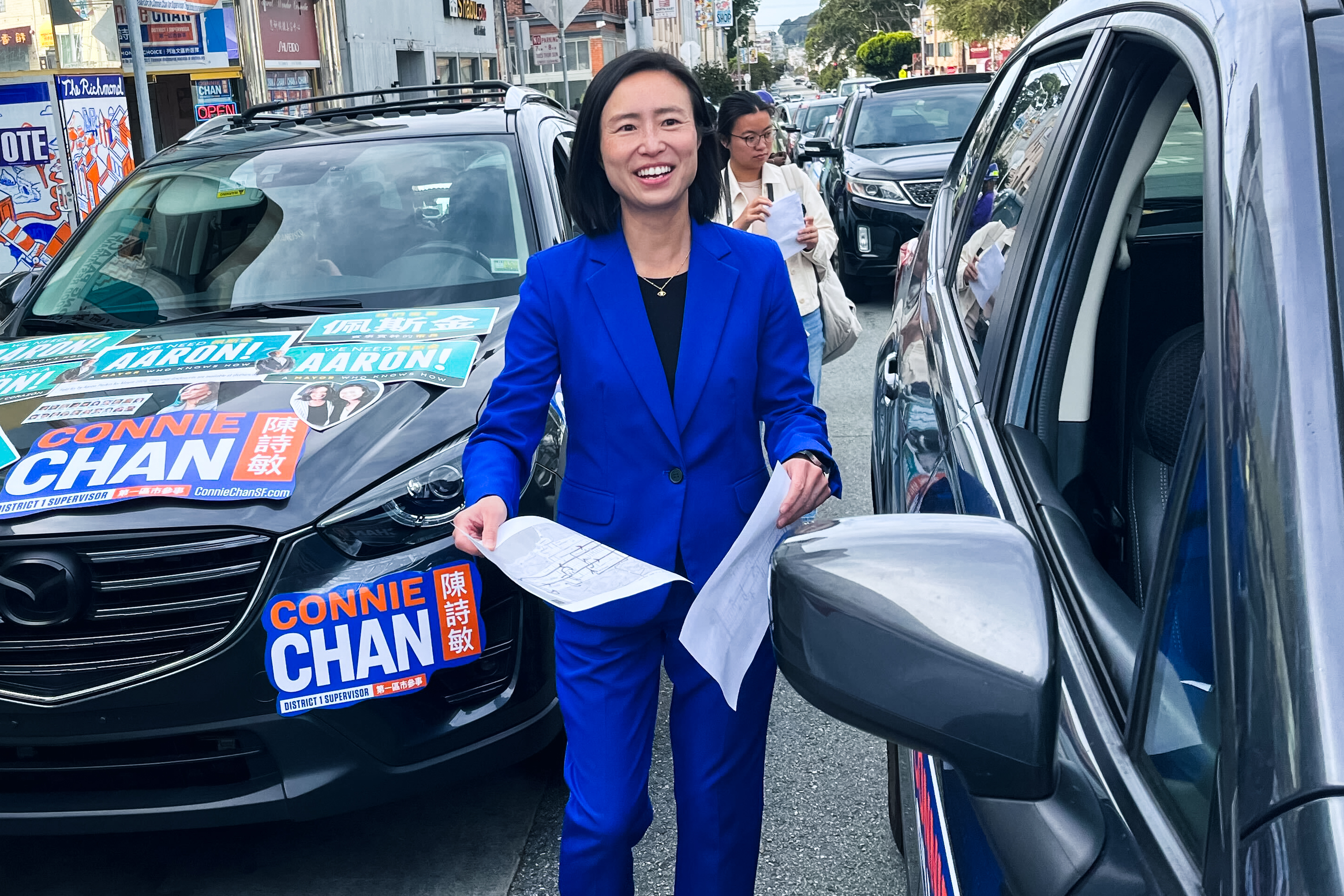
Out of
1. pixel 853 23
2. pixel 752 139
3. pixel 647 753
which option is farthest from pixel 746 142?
pixel 853 23

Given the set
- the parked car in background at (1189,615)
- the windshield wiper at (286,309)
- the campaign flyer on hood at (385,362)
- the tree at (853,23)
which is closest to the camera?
the parked car in background at (1189,615)

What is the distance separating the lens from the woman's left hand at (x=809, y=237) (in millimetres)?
4820

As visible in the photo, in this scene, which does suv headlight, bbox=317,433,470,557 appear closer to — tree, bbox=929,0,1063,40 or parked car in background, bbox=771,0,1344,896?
parked car in background, bbox=771,0,1344,896

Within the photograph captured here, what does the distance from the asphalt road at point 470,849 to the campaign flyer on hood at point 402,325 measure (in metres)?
1.10

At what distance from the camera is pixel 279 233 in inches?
159

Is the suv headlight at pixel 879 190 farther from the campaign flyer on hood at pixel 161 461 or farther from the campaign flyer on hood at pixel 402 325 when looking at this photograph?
the campaign flyer on hood at pixel 161 461

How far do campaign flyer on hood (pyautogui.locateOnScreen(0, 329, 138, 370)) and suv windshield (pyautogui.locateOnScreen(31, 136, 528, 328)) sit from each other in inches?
7.4

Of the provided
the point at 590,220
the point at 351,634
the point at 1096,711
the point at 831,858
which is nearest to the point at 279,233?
the point at 351,634

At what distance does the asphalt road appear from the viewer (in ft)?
10.1

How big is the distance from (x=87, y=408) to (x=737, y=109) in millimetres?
2669

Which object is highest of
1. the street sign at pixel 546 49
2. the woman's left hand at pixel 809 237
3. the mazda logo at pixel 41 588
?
the street sign at pixel 546 49

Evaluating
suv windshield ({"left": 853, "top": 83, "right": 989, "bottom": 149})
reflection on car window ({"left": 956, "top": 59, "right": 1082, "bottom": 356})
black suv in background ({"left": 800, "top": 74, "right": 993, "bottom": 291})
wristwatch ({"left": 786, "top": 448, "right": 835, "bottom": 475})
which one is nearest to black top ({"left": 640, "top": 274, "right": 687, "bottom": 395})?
wristwatch ({"left": 786, "top": 448, "right": 835, "bottom": 475})

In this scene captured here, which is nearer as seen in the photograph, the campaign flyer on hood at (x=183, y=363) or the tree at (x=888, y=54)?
the campaign flyer on hood at (x=183, y=363)

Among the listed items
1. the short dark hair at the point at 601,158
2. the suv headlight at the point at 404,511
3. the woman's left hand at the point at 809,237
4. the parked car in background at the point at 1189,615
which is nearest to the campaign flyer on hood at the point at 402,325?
the suv headlight at the point at 404,511
